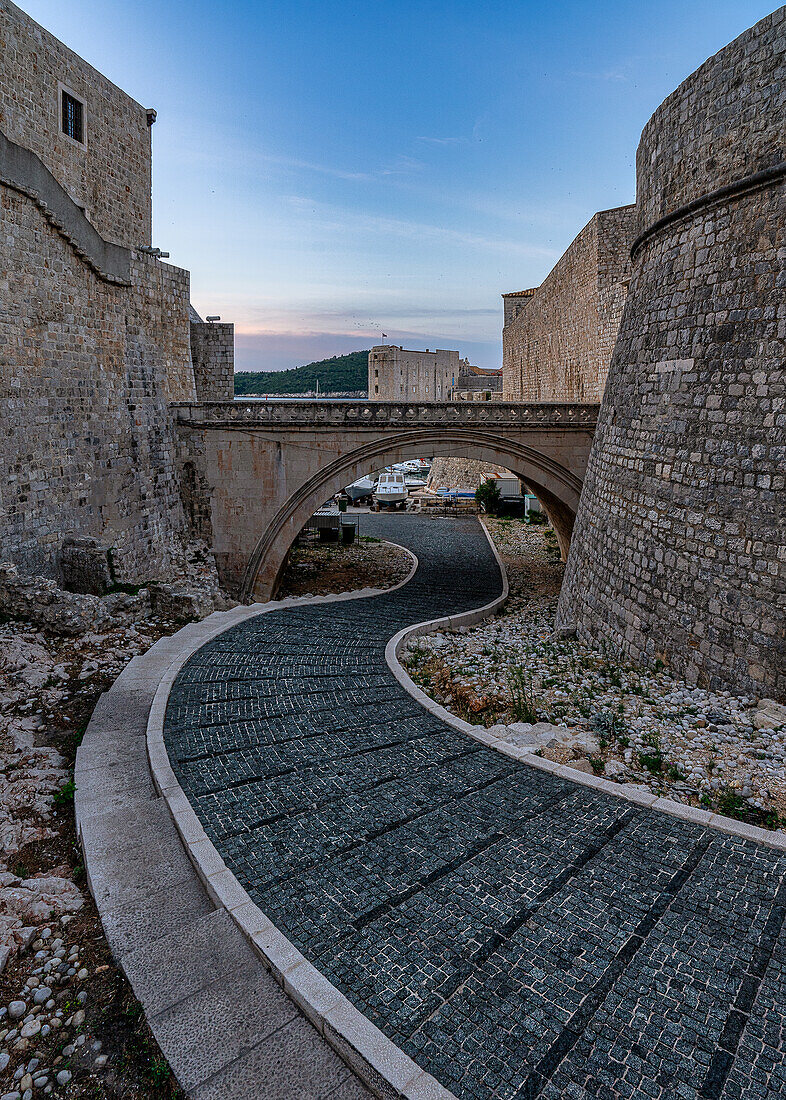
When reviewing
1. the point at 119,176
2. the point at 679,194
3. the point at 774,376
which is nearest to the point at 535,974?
the point at 774,376

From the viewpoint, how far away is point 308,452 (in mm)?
14523

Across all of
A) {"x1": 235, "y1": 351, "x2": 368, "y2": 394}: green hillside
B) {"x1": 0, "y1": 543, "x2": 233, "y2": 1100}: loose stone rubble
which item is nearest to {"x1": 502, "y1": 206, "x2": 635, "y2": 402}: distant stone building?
{"x1": 0, "y1": 543, "x2": 233, "y2": 1100}: loose stone rubble

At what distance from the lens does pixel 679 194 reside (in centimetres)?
827

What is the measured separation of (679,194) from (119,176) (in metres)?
12.7

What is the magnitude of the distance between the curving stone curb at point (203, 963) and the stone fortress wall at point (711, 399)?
17.5 feet

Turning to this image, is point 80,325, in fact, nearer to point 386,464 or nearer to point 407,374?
point 386,464

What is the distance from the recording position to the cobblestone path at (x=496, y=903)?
2816 millimetres

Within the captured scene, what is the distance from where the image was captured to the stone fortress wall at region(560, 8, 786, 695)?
264 inches

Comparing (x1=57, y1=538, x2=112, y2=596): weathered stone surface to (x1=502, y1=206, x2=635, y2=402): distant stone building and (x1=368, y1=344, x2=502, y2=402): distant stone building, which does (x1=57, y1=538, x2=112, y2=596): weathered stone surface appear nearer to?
(x1=502, y1=206, x2=635, y2=402): distant stone building

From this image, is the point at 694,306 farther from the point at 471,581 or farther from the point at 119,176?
the point at 119,176

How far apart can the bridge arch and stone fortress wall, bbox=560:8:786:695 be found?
5.12 m

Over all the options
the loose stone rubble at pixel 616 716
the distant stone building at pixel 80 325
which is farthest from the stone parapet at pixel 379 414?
the loose stone rubble at pixel 616 716

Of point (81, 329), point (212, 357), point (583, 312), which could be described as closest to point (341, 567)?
point (212, 357)

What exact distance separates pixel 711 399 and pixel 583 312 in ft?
36.7
